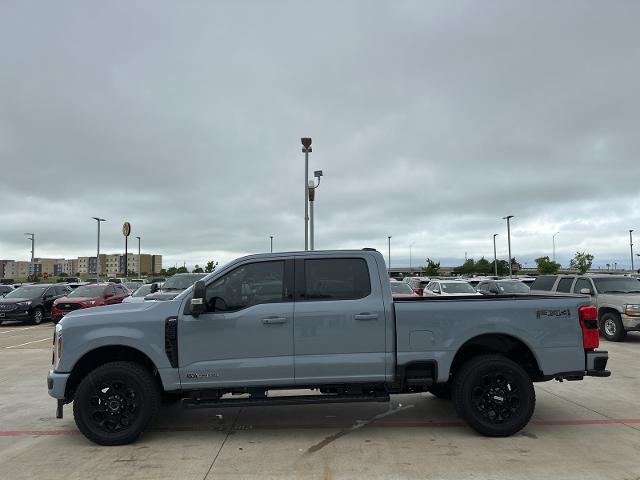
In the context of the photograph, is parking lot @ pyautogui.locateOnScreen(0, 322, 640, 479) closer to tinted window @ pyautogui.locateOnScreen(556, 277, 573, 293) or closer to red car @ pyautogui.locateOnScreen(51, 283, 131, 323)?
tinted window @ pyautogui.locateOnScreen(556, 277, 573, 293)

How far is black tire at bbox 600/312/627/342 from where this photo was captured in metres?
12.9

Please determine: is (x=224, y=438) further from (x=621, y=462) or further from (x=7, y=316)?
(x=7, y=316)

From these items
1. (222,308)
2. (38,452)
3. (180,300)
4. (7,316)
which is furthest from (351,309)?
(7,316)

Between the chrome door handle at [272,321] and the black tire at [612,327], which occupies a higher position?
the chrome door handle at [272,321]

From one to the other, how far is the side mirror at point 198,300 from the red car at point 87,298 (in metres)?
14.5

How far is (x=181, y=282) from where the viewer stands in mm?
16234

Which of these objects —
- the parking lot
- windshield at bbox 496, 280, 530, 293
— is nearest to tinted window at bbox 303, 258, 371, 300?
the parking lot

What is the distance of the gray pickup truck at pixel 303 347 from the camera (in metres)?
5.32

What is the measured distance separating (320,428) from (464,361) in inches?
72.0

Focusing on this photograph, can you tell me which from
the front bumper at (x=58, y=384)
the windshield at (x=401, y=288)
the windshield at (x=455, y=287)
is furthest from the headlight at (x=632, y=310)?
the front bumper at (x=58, y=384)

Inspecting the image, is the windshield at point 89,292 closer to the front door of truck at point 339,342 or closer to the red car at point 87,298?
the red car at point 87,298

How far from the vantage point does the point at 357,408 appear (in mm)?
6727

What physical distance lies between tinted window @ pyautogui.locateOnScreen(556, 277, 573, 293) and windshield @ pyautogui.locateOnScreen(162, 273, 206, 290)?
1069cm

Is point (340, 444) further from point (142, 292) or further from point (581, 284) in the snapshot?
point (142, 292)
